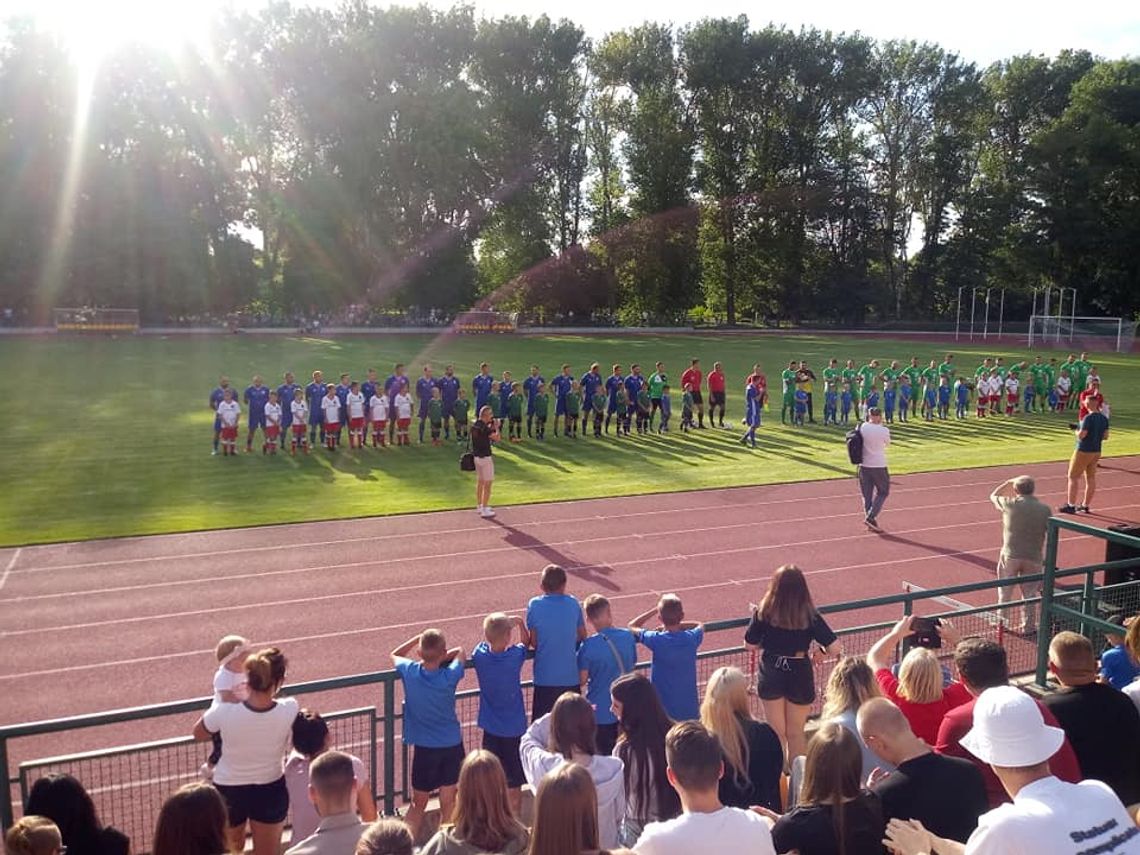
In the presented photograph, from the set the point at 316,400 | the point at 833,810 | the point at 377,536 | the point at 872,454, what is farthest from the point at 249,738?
the point at 316,400

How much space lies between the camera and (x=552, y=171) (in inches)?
2643

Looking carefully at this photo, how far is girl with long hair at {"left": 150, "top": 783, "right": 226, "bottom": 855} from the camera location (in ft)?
12.0

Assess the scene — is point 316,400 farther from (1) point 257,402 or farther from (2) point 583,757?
(2) point 583,757

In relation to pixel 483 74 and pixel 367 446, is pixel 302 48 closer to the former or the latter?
pixel 483 74

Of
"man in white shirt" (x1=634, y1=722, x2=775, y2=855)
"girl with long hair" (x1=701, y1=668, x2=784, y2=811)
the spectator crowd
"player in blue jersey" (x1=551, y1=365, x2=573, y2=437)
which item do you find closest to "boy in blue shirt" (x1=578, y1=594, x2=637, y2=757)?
the spectator crowd

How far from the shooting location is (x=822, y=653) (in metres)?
6.71

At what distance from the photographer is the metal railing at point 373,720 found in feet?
18.1

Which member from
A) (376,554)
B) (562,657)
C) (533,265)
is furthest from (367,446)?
(533,265)

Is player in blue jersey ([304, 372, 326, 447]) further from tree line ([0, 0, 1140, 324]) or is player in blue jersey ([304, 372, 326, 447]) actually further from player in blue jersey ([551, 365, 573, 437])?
tree line ([0, 0, 1140, 324])

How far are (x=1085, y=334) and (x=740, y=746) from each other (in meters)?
57.3

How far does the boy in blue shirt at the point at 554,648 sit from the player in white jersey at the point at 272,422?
15107 mm

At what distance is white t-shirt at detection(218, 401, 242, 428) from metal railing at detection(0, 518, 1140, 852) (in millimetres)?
11944

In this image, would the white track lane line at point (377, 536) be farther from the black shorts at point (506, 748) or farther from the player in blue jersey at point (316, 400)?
the black shorts at point (506, 748)

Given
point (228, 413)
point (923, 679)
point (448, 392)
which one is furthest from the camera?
point (448, 392)
